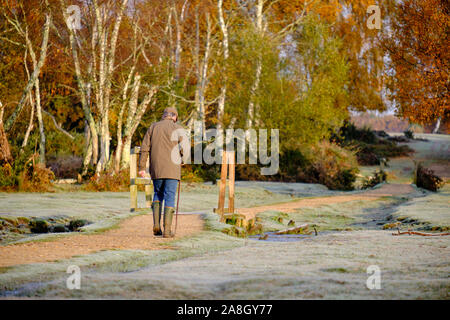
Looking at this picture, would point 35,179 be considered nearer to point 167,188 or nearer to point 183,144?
point 167,188

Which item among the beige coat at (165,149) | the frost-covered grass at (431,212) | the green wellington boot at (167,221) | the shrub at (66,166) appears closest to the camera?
the beige coat at (165,149)

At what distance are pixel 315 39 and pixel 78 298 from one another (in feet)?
100.0

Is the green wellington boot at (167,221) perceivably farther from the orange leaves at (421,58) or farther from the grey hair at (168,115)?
the orange leaves at (421,58)

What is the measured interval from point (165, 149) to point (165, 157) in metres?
0.15

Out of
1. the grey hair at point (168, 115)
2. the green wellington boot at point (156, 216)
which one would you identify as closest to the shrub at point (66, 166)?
the green wellington boot at point (156, 216)

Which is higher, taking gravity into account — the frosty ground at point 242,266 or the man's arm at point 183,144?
the man's arm at point 183,144

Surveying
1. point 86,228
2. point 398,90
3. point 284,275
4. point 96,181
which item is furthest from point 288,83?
point 284,275

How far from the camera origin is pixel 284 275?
6352 millimetres

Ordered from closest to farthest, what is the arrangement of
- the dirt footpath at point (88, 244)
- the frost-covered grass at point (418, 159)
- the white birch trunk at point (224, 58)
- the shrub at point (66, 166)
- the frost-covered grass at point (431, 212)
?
the dirt footpath at point (88, 244), the frost-covered grass at point (431, 212), the shrub at point (66, 166), the white birch trunk at point (224, 58), the frost-covered grass at point (418, 159)

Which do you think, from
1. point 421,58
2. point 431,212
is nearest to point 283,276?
point 431,212

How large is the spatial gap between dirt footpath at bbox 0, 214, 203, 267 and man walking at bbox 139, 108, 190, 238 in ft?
2.15

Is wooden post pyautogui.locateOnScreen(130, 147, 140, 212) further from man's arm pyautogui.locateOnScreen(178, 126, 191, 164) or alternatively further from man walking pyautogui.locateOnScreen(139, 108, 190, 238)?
man's arm pyautogui.locateOnScreen(178, 126, 191, 164)

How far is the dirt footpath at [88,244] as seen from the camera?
8125 millimetres

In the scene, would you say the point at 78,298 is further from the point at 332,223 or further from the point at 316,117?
the point at 316,117
